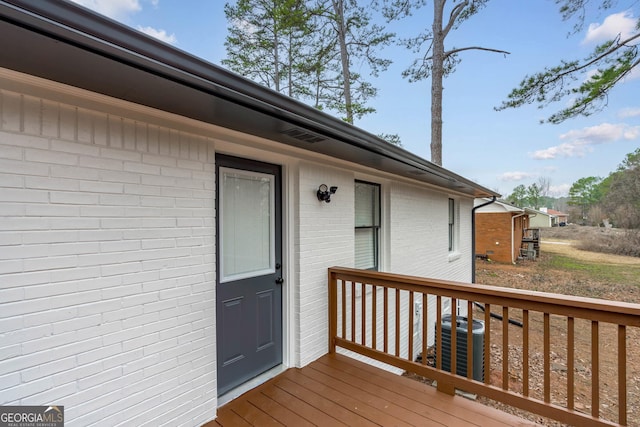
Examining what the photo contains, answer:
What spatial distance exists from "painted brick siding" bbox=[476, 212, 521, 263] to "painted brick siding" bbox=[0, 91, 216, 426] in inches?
628

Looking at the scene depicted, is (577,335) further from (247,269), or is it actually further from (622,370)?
(247,269)

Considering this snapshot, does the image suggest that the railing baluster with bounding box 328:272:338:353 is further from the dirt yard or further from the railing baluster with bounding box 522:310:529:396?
the dirt yard

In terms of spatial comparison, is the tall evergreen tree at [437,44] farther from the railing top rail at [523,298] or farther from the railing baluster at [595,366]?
the railing baluster at [595,366]

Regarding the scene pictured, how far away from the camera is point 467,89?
29.4 feet

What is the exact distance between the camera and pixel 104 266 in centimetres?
171

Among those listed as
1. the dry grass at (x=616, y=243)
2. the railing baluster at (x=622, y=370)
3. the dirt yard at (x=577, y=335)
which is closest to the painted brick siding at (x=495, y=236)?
the dirt yard at (x=577, y=335)

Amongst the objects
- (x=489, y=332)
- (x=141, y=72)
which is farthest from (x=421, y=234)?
(x=141, y=72)

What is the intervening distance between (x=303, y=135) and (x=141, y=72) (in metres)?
1.23

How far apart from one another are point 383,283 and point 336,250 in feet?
2.52

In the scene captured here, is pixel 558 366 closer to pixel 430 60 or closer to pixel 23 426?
pixel 23 426

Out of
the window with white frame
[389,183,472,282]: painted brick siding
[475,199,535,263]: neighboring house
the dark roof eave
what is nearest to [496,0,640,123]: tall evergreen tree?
[389,183,472,282]: painted brick siding

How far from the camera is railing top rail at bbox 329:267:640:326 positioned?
1.76 metres

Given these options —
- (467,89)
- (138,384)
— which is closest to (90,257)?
(138,384)

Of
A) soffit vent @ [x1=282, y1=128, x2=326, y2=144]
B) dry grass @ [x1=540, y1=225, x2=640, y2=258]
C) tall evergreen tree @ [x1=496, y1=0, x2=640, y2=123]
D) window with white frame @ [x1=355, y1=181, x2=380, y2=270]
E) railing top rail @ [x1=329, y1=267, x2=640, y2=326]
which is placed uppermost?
tall evergreen tree @ [x1=496, y1=0, x2=640, y2=123]
